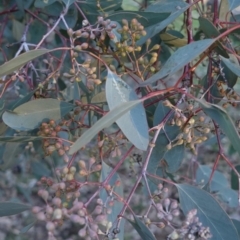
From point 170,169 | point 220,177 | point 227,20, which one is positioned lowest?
point 220,177

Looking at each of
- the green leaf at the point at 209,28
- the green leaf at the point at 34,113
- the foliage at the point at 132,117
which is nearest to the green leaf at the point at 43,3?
the foliage at the point at 132,117

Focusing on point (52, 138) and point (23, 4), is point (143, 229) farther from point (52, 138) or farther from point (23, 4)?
point (23, 4)

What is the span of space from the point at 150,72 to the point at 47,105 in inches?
9.7

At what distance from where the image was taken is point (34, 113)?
43.0 inches

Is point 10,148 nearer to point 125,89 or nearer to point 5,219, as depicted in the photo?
point 125,89

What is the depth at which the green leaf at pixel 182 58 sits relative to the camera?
0.92 meters

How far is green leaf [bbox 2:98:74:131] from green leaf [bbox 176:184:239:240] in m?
0.32

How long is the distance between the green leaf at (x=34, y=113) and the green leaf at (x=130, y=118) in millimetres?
169

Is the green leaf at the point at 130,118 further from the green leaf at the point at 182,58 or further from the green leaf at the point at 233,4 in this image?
the green leaf at the point at 233,4

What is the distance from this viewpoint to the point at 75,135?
122cm

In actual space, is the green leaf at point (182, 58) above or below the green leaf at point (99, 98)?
above

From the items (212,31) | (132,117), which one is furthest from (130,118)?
(212,31)

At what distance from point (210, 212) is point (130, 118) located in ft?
0.90

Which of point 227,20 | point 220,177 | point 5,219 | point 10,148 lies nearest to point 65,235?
point 5,219
